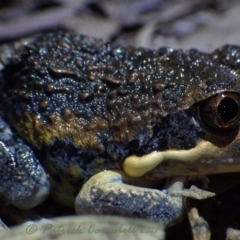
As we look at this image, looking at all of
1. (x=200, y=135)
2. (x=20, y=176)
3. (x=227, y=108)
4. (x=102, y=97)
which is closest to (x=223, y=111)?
(x=227, y=108)

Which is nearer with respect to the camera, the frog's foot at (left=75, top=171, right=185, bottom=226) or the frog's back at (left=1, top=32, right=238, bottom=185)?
the frog's foot at (left=75, top=171, right=185, bottom=226)

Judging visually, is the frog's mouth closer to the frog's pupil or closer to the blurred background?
the frog's pupil

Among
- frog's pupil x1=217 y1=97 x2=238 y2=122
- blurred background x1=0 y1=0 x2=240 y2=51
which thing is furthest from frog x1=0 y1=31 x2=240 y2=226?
blurred background x1=0 y1=0 x2=240 y2=51

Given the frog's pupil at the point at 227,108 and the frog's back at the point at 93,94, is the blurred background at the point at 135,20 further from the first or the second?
the frog's pupil at the point at 227,108

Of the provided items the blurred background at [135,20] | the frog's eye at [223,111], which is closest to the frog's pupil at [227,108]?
the frog's eye at [223,111]

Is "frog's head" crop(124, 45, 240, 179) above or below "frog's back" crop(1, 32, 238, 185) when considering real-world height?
below
